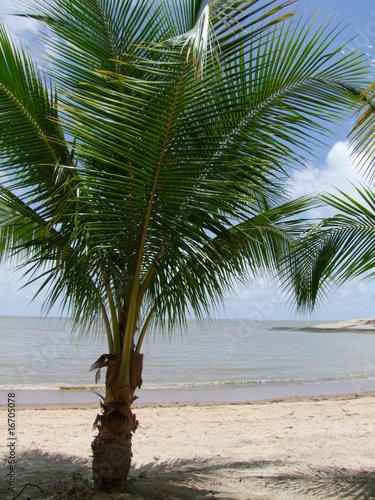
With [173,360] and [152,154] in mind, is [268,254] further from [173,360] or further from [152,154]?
[173,360]

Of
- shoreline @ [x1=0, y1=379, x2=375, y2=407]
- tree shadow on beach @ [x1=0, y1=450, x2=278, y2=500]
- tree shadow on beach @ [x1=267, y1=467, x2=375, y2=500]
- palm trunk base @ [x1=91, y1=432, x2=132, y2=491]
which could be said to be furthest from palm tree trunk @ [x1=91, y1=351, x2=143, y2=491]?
shoreline @ [x1=0, y1=379, x2=375, y2=407]

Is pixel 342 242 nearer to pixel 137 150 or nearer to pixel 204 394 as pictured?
pixel 137 150

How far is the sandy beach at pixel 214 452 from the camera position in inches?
161

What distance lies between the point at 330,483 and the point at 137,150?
3328 mm

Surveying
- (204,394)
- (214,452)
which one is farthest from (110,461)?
(204,394)

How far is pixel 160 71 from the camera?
9.93ft

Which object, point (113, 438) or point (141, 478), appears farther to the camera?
point (141, 478)

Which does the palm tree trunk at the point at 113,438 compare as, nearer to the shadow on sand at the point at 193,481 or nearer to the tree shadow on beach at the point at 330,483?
the shadow on sand at the point at 193,481

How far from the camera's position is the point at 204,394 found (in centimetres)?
1255

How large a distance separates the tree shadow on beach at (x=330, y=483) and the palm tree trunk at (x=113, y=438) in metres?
1.38

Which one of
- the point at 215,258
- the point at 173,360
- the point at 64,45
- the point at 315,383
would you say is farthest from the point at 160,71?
the point at 173,360

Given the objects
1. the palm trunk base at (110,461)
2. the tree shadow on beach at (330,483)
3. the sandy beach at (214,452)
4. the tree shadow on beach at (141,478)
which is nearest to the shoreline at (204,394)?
the sandy beach at (214,452)

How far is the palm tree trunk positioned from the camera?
373 cm

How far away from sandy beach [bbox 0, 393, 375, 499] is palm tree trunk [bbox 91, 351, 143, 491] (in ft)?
0.42
